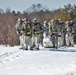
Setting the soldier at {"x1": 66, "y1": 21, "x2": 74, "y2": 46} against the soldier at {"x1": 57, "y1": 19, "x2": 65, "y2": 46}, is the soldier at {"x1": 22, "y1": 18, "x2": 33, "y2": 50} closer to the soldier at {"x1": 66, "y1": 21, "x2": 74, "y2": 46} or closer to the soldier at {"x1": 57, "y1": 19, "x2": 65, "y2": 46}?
the soldier at {"x1": 57, "y1": 19, "x2": 65, "y2": 46}

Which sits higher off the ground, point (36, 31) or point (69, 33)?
point (36, 31)

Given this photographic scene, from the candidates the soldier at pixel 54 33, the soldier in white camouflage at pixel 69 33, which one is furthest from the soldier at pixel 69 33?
the soldier at pixel 54 33

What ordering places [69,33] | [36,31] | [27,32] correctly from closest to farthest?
[27,32]
[36,31]
[69,33]

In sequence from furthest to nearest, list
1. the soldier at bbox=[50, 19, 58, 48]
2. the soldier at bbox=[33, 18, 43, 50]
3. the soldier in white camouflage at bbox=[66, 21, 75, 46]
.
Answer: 1. the soldier in white camouflage at bbox=[66, 21, 75, 46]
2. the soldier at bbox=[50, 19, 58, 48]
3. the soldier at bbox=[33, 18, 43, 50]

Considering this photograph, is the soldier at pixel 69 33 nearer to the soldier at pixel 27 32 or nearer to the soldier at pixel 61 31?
the soldier at pixel 61 31

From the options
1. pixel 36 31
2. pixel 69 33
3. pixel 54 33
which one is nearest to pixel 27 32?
pixel 36 31

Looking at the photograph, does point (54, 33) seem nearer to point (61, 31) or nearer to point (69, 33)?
point (61, 31)

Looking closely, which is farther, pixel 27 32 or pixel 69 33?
pixel 69 33

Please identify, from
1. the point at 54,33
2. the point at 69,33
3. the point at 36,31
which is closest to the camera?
the point at 36,31

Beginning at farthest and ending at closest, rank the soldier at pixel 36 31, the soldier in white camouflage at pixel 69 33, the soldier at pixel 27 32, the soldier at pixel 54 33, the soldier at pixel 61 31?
the soldier in white camouflage at pixel 69 33
the soldier at pixel 61 31
the soldier at pixel 54 33
the soldier at pixel 36 31
the soldier at pixel 27 32

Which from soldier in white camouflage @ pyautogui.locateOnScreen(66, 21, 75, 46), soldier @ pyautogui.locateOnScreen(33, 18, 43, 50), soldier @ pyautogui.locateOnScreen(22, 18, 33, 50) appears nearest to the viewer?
soldier @ pyautogui.locateOnScreen(22, 18, 33, 50)

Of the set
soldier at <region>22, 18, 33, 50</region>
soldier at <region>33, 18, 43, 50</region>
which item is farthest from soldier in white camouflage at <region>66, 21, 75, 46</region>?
soldier at <region>22, 18, 33, 50</region>

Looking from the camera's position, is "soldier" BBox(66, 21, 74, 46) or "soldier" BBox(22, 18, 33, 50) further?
"soldier" BBox(66, 21, 74, 46)

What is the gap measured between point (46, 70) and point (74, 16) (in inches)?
1158
